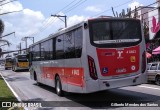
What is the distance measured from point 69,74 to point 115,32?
9.46 feet

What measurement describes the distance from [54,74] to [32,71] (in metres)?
8.18

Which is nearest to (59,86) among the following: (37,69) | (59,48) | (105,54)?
(59,48)

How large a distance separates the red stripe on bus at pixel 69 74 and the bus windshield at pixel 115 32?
1366 millimetres

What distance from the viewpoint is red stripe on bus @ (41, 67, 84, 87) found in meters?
12.9

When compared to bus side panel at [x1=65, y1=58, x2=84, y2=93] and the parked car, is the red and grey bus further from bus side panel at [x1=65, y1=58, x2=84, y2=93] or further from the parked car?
the parked car

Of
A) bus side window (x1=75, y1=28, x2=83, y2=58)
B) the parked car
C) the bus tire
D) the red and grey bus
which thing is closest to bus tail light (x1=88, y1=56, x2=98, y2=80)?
the red and grey bus

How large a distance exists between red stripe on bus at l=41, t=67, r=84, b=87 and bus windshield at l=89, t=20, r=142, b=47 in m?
1.37

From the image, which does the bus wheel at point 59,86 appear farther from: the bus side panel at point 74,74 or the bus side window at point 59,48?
the bus side panel at point 74,74

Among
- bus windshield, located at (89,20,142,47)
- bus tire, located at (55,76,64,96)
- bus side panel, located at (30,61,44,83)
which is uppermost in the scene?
bus windshield, located at (89,20,142,47)

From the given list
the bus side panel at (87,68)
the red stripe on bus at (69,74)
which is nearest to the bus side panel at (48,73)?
the red stripe on bus at (69,74)

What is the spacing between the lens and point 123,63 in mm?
12898

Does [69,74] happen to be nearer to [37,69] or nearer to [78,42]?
[78,42]

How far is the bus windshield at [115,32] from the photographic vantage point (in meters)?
12.7

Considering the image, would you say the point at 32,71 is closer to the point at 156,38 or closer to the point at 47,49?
the point at 47,49
